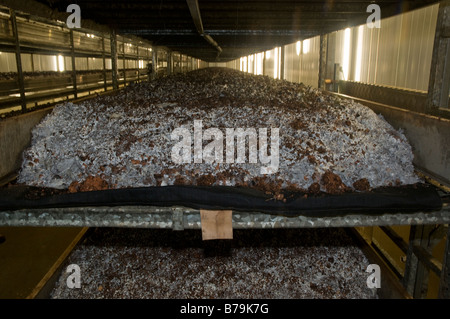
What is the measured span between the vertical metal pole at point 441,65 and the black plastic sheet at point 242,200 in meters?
0.69

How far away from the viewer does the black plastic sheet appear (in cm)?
136

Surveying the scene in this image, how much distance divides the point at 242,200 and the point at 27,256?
12.2 feet

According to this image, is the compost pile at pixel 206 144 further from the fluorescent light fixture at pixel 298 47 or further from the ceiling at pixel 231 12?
the fluorescent light fixture at pixel 298 47

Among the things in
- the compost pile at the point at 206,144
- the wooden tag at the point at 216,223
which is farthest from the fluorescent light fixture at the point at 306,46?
the wooden tag at the point at 216,223

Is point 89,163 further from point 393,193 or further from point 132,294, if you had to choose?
point 393,193

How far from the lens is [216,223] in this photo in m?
1.36

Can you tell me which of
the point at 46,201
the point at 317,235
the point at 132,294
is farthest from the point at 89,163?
the point at 317,235

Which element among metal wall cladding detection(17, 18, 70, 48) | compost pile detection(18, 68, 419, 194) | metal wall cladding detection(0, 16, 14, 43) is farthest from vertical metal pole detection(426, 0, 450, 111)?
metal wall cladding detection(17, 18, 70, 48)

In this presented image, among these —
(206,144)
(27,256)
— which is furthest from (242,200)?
(27,256)

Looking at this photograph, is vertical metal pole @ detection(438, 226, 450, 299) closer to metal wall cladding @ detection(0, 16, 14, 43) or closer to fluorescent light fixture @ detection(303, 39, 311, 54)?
metal wall cladding @ detection(0, 16, 14, 43)

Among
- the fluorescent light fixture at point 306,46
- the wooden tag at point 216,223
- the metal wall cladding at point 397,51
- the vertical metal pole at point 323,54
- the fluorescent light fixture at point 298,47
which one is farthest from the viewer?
the fluorescent light fixture at point 298,47

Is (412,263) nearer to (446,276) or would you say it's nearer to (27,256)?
(446,276)

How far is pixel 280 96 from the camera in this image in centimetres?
296

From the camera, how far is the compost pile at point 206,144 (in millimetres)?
1556
